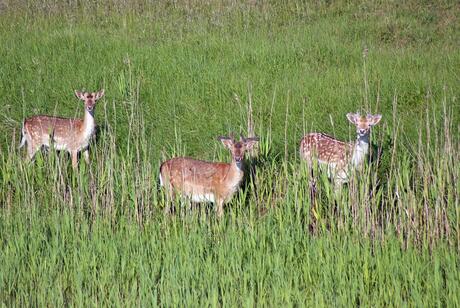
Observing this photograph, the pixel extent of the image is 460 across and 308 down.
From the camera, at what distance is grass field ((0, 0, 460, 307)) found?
7.28m

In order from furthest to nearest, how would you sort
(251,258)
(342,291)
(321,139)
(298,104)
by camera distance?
(298,104), (321,139), (251,258), (342,291)

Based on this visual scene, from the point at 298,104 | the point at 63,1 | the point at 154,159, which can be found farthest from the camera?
the point at 63,1

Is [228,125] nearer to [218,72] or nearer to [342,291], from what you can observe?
[218,72]

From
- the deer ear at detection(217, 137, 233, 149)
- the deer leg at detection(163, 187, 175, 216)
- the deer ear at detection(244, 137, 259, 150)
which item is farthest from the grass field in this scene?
the deer ear at detection(217, 137, 233, 149)

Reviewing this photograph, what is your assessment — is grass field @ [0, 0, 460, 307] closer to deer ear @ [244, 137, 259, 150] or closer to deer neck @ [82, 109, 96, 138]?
deer neck @ [82, 109, 96, 138]

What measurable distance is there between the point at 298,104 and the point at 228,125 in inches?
45.8

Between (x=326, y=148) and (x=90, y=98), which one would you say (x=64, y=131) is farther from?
(x=326, y=148)

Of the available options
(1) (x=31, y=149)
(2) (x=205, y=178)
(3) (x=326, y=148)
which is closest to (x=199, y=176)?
(2) (x=205, y=178)

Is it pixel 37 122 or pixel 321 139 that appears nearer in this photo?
pixel 321 139

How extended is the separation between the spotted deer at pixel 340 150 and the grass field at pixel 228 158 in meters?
0.18

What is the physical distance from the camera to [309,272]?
7301mm

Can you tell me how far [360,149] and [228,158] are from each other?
4.96 ft

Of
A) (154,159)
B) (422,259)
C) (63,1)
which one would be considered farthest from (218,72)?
(422,259)

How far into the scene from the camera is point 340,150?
987cm
